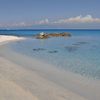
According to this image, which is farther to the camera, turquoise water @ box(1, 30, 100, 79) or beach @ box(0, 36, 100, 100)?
turquoise water @ box(1, 30, 100, 79)

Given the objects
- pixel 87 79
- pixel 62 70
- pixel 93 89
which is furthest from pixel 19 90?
pixel 62 70

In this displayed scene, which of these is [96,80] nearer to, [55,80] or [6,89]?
[55,80]

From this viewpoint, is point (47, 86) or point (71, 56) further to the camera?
point (71, 56)

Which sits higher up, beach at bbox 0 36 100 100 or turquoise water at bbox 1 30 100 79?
beach at bbox 0 36 100 100

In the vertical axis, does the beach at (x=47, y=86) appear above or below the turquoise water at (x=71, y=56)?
above

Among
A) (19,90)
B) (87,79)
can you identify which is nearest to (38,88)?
(19,90)

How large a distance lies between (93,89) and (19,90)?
2.93 meters

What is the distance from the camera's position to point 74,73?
1084cm

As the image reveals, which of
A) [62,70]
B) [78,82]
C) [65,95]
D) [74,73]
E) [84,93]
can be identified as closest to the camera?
[65,95]

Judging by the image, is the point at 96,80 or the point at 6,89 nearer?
the point at 6,89

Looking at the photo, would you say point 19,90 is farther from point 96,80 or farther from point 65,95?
point 96,80

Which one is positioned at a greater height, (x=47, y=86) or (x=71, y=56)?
(x=47, y=86)

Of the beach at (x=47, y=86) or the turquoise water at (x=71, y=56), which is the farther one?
the turquoise water at (x=71, y=56)

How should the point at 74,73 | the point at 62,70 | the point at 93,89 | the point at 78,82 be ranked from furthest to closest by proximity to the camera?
the point at 62,70 < the point at 74,73 < the point at 78,82 < the point at 93,89
